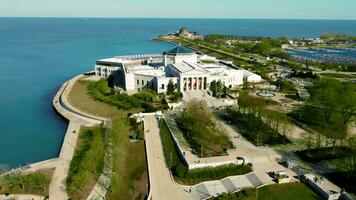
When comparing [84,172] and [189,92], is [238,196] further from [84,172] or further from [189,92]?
[189,92]

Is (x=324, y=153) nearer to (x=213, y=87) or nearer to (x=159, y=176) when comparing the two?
(x=159, y=176)

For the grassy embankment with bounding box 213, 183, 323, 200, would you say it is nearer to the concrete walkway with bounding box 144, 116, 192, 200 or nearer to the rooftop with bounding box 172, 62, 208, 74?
the concrete walkway with bounding box 144, 116, 192, 200

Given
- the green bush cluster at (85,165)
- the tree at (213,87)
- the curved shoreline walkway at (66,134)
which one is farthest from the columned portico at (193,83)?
the green bush cluster at (85,165)

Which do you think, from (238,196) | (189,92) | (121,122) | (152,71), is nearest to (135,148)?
(121,122)

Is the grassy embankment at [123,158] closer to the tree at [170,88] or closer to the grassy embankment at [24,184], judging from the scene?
the grassy embankment at [24,184]

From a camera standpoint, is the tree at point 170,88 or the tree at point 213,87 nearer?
the tree at point 213,87

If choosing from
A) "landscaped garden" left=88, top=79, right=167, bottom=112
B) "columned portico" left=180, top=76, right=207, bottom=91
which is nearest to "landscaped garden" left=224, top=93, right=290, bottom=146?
"landscaped garden" left=88, top=79, right=167, bottom=112
